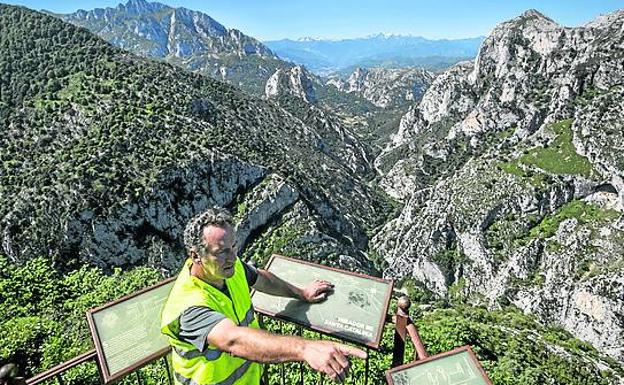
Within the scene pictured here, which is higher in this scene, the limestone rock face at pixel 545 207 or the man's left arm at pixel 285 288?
the man's left arm at pixel 285 288

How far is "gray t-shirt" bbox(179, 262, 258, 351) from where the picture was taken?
4605 mm

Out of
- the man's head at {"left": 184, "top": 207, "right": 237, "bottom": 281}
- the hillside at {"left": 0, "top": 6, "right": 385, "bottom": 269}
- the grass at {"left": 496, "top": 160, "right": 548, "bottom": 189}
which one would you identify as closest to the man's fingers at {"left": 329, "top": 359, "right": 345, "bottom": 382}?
the man's head at {"left": 184, "top": 207, "right": 237, "bottom": 281}

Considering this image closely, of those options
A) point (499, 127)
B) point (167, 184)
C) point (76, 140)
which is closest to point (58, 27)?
point (76, 140)

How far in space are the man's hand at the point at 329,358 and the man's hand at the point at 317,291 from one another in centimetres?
221

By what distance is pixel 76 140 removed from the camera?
237 feet

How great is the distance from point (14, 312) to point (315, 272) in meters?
19.9

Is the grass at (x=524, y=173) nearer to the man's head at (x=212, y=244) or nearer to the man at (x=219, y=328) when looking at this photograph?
the man at (x=219, y=328)

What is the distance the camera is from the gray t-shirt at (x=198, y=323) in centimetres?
461


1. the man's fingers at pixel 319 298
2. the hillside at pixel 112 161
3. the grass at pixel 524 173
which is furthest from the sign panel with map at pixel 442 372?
the grass at pixel 524 173

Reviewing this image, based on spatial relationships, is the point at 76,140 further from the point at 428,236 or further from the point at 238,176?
the point at 428,236

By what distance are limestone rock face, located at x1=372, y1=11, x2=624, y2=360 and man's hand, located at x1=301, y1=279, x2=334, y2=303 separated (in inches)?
3529

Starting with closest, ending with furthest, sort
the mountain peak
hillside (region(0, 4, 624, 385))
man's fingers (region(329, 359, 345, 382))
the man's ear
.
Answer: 1. man's fingers (region(329, 359, 345, 382))
2. the man's ear
3. hillside (region(0, 4, 624, 385))
4. the mountain peak

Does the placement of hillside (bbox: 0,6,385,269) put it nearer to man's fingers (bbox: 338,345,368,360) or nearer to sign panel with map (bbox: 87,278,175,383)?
sign panel with map (bbox: 87,278,175,383)

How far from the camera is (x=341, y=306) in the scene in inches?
249
